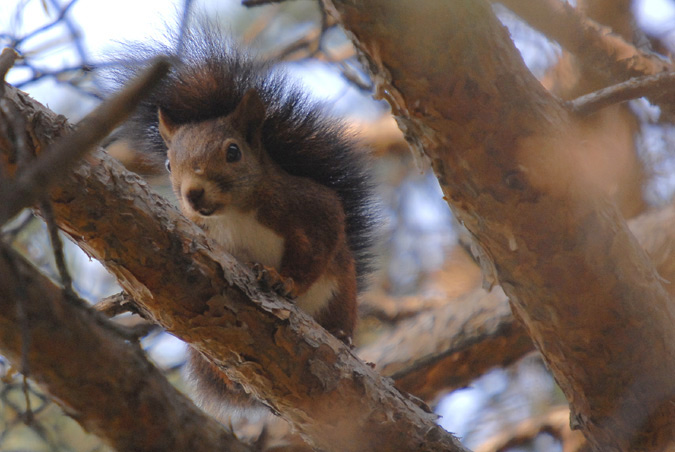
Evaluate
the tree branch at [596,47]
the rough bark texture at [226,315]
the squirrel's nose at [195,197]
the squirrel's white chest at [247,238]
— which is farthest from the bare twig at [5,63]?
the tree branch at [596,47]

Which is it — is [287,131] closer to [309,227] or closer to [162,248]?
[309,227]

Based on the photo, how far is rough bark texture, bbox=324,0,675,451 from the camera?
163cm

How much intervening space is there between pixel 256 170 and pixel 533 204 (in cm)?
112

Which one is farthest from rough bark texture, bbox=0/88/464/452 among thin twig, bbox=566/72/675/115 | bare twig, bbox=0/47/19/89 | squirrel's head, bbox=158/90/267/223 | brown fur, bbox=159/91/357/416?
thin twig, bbox=566/72/675/115

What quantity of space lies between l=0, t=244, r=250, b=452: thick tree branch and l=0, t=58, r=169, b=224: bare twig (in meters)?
0.16

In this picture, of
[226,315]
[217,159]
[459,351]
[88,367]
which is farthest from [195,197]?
[459,351]

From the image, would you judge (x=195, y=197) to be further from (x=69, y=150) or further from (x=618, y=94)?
(x=69, y=150)

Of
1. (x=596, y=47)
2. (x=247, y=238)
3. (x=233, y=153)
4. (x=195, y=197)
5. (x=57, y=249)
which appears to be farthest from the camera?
(x=596, y=47)

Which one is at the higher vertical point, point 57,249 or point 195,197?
point 195,197

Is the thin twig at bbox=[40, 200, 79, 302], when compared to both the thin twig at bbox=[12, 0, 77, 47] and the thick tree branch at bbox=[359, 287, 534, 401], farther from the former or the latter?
the thick tree branch at bbox=[359, 287, 534, 401]

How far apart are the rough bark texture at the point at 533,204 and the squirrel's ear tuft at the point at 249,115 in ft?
2.99

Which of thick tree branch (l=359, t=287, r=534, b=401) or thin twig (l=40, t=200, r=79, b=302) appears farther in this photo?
thick tree branch (l=359, t=287, r=534, b=401)

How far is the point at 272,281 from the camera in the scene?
2035 millimetres

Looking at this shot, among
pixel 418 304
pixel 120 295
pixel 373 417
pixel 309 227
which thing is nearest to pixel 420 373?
pixel 418 304
